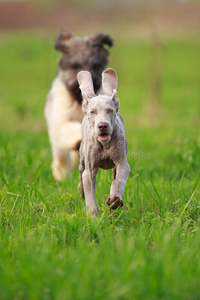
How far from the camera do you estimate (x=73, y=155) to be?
6719 mm

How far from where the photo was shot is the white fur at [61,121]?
6.01 m

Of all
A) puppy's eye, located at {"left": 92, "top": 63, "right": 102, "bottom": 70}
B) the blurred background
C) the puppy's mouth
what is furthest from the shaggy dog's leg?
the puppy's mouth

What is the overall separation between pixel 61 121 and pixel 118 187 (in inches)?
136

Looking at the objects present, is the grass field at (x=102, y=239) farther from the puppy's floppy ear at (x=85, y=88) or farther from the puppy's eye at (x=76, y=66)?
the puppy's eye at (x=76, y=66)

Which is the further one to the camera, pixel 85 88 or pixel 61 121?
pixel 61 121

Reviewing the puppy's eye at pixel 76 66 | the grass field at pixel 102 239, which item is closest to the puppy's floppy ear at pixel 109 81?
the grass field at pixel 102 239

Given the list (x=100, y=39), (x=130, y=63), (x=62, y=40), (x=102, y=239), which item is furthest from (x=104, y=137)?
(x=130, y=63)

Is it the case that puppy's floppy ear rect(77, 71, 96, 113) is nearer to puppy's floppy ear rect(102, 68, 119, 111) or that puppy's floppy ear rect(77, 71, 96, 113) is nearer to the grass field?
puppy's floppy ear rect(102, 68, 119, 111)

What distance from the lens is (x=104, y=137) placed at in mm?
2771

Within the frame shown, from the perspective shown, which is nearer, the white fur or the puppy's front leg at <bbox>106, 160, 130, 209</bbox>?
the puppy's front leg at <bbox>106, 160, 130, 209</bbox>

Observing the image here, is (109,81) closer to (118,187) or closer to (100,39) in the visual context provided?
(118,187)

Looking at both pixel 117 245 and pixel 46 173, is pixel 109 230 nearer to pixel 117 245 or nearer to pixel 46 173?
pixel 117 245

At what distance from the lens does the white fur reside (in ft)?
19.7

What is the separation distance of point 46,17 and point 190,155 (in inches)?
1189
